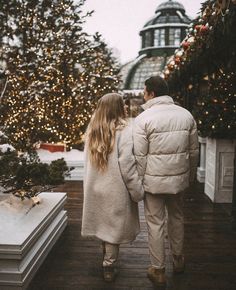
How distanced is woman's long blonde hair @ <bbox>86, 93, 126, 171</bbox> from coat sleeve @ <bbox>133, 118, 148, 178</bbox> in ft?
0.50

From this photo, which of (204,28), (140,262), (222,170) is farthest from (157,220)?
(222,170)

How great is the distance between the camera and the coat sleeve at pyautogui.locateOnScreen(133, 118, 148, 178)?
292 centimetres

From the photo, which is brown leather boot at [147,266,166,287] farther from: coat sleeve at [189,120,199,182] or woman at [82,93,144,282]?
coat sleeve at [189,120,199,182]

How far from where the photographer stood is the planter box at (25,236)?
302 cm

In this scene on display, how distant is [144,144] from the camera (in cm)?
293

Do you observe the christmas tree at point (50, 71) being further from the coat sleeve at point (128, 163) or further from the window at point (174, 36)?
the window at point (174, 36)

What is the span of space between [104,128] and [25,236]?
1.21m

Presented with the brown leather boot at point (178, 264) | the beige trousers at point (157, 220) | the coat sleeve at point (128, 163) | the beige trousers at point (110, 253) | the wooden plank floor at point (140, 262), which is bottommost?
the wooden plank floor at point (140, 262)

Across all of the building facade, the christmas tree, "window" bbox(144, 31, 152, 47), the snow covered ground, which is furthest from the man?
"window" bbox(144, 31, 152, 47)

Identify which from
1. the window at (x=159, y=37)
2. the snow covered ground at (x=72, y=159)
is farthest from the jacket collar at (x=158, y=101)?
the window at (x=159, y=37)

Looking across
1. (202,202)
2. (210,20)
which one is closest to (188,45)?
(210,20)

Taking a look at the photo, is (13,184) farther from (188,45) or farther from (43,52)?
(43,52)

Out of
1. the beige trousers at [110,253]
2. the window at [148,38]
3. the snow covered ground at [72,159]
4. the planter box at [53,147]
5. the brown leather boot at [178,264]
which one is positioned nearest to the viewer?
the beige trousers at [110,253]

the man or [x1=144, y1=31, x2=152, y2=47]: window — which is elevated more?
[x1=144, y1=31, x2=152, y2=47]: window
